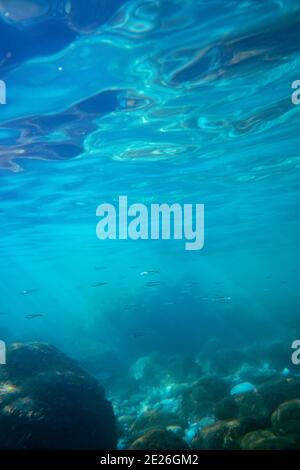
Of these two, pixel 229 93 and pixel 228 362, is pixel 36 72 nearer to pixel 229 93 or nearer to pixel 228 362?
pixel 229 93

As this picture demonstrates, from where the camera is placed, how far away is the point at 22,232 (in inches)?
1161

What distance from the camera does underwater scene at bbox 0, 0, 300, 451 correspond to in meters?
8.78

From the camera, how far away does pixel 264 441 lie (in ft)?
24.3

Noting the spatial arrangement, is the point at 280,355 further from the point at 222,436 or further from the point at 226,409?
the point at 222,436

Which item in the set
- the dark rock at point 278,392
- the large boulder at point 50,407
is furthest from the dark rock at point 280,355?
the large boulder at point 50,407

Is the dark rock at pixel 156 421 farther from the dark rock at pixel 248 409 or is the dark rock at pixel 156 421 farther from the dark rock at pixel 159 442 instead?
the dark rock at pixel 159 442

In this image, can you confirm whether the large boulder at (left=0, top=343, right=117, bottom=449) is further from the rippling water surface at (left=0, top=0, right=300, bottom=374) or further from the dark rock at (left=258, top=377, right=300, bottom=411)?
the rippling water surface at (left=0, top=0, right=300, bottom=374)

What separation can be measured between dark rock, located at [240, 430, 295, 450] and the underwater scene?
0.04 meters

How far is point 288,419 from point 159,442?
3.06m

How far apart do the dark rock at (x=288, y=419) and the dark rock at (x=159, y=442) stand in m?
2.20

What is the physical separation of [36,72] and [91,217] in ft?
59.7

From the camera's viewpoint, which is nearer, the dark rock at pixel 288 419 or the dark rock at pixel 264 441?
the dark rock at pixel 264 441

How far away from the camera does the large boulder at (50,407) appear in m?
8.87
